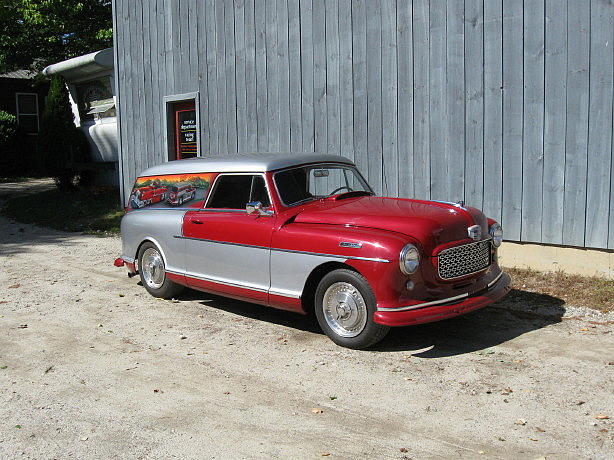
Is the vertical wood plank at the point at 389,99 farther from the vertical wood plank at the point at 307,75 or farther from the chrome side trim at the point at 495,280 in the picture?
the chrome side trim at the point at 495,280

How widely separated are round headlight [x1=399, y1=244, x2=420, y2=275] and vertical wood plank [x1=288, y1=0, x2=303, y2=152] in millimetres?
5707

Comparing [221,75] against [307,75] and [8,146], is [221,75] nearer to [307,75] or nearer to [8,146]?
[307,75]

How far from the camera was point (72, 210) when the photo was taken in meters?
14.9

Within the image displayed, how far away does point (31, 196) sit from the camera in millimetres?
17594

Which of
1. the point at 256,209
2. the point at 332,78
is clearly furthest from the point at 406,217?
the point at 332,78

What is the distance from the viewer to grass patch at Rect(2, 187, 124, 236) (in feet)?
44.0

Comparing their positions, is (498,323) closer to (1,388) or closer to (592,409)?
(592,409)

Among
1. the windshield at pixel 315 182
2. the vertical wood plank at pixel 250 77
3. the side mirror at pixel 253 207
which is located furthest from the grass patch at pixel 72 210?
the side mirror at pixel 253 207

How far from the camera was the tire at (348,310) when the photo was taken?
17.9 ft

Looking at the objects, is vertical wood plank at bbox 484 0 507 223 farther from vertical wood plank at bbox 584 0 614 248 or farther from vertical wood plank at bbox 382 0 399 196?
vertical wood plank at bbox 382 0 399 196

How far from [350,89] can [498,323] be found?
4805 mm

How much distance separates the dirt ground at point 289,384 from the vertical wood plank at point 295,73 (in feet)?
13.6

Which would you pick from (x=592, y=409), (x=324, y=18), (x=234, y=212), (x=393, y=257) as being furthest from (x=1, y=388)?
(x=324, y=18)

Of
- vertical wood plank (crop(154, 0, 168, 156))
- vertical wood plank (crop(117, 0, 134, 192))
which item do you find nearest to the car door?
vertical wood plank (crop(154, 0, 168, 156))
